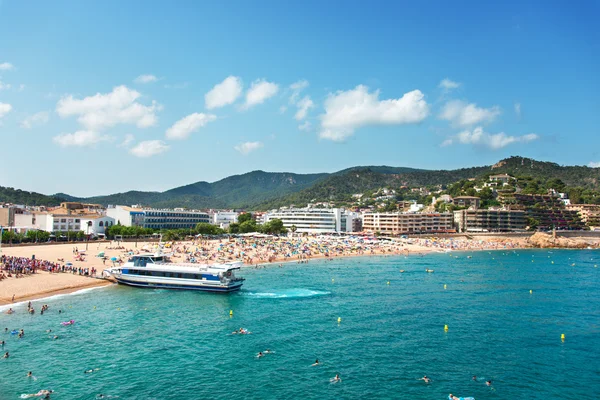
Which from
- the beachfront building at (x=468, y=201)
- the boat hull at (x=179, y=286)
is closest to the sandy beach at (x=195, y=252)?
the boat hull at (x=179, y=286)

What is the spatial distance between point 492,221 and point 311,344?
147 m

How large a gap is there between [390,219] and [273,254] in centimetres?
8408

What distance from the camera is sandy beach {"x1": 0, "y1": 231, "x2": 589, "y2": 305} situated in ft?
161

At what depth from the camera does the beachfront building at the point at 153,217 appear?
126 m

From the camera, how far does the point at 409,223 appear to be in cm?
16288

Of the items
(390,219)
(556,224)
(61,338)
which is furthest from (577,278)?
(556,224)

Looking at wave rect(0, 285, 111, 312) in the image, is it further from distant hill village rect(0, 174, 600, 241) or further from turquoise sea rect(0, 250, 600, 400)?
distant hill village rect(0, 174, 600, 241)

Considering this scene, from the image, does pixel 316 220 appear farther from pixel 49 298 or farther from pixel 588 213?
pixel 49 298

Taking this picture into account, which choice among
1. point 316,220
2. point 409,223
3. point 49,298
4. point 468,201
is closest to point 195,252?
point 49,298

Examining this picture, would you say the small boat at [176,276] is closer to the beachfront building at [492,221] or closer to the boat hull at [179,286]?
the boat hull at [179,286]

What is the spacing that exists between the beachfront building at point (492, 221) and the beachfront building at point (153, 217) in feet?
304

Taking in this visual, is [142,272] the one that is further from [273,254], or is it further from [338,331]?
[273,254]

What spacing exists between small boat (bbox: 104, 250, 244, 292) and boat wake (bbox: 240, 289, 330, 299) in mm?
2599

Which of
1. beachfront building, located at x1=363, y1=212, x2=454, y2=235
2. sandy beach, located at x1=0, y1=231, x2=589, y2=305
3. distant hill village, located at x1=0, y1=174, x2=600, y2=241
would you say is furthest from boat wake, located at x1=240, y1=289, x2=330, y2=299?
beachfront building, located at x1=363, y1=212, x2=454, y2=235
